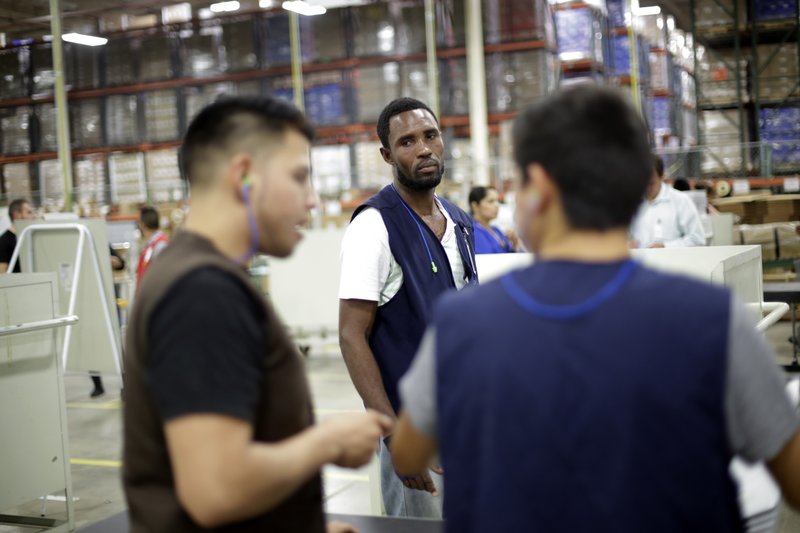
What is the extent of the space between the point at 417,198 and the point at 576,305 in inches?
68.5

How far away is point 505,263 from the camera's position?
290 cm

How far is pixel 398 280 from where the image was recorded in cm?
262

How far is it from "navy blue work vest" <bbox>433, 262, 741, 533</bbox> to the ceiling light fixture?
54.9 ft

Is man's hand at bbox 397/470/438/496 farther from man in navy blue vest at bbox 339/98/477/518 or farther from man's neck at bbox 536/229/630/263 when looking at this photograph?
man's neck at bbox 536/229/630/263

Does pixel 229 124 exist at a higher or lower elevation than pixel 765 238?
higher

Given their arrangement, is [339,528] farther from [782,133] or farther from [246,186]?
[782,133]

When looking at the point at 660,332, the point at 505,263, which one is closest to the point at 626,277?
the point at 660,332

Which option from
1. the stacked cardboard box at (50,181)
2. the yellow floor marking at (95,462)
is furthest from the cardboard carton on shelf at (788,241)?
the stacked cardboard box at (50,181)

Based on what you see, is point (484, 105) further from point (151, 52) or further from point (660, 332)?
point (660, 332)

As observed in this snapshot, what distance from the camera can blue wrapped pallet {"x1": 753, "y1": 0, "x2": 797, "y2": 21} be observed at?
588 inches

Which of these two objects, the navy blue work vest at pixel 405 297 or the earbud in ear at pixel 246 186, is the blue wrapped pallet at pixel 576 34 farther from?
the earbud in ear at pixel 246 186

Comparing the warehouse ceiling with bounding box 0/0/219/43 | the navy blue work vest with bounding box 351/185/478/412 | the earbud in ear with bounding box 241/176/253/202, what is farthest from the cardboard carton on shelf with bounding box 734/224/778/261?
the earbud in ear with bounding box 241/176/253/202

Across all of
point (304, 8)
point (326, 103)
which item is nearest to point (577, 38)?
point (326, 103)

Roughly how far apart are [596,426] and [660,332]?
0.46ft
